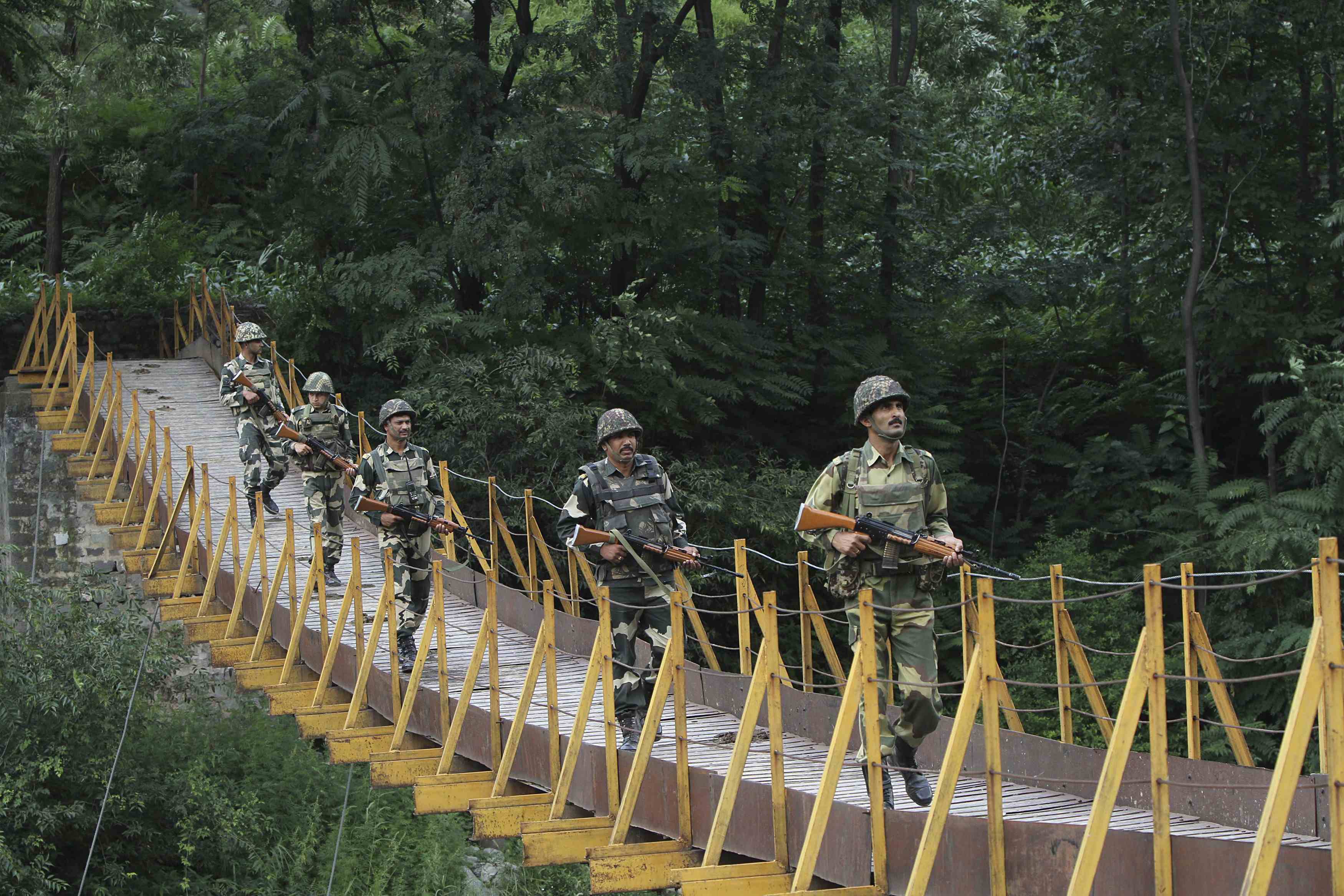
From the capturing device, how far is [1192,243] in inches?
637

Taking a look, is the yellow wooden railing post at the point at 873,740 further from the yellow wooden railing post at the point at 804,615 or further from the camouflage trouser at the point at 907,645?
the yellow wooden railing post at the point at 804,615

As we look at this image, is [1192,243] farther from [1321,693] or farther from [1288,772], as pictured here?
[1288,772]

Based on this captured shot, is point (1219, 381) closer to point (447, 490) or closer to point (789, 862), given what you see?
point (447, 490)

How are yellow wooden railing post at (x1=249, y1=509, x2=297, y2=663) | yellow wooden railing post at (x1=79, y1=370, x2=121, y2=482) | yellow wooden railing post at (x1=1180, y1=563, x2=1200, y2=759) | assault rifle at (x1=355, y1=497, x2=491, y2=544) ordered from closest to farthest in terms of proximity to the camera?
yellow wooden railing post at (x1=1180, y1=563, x2=1200, y2=759) < assault rifle at (x1=355, y1=497, x2=491, y2=544) < yellow wooden railing post at (x1=249, y1=509, x2=297, y2=663) < yellow wooden railing post at (x1=79, y1=370, x2=121, y2=482)

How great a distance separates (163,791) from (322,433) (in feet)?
11.2

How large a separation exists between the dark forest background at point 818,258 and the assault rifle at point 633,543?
7.39m

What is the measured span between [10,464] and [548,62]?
7.51m

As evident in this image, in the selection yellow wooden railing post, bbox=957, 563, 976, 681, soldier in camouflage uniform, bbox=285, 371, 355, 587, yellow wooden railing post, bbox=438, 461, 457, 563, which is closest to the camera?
yellow wooden railing post, bbox=957, 563, 976, 681

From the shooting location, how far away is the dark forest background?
50.3 feet

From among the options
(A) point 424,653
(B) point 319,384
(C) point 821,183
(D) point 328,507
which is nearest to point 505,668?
(A) point 424,653

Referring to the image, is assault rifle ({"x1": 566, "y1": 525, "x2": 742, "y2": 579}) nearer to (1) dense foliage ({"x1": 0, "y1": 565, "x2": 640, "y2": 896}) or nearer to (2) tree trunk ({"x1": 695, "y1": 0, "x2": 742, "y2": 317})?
(1) dense foliage ({"x1": 0, "y1": 565, "x2": 640, "y2": 896})

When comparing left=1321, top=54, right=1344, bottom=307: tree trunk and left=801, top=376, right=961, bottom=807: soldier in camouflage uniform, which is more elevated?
left=1321, top=54, right=1344, bottom=307: tree trunk

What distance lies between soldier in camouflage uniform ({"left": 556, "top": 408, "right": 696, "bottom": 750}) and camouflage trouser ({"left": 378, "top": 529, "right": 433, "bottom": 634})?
80.8 inches

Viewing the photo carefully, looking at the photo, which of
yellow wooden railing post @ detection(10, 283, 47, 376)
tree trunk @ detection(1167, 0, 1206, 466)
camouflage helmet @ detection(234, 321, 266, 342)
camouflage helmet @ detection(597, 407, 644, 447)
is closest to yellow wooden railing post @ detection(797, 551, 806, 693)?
camouflage helmet @ detection(597, 407, 644, 447)
